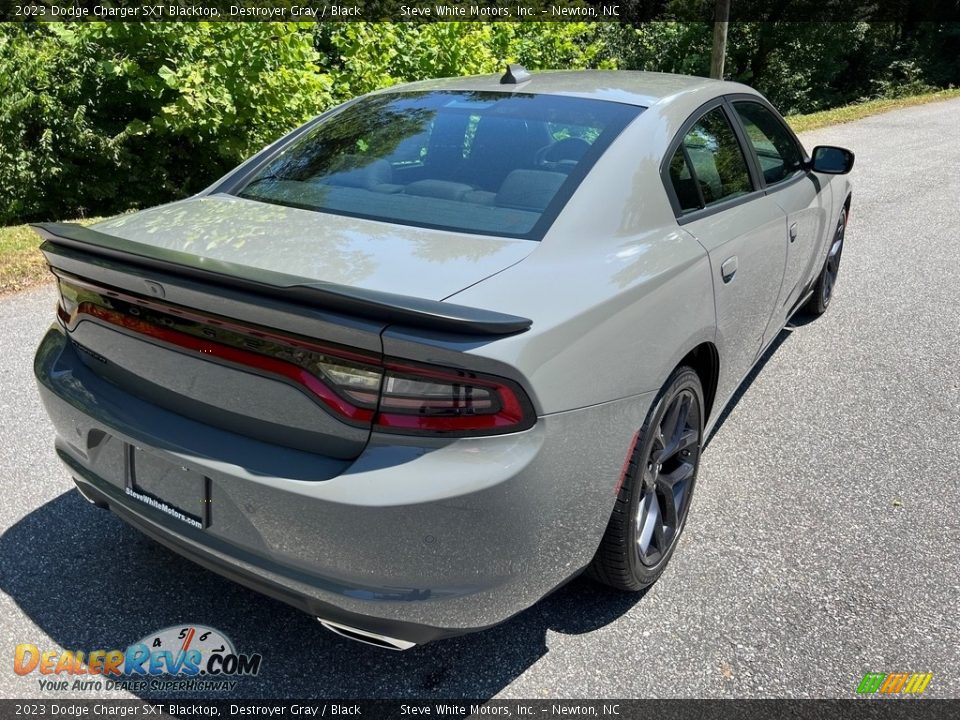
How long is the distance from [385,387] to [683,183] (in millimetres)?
1521

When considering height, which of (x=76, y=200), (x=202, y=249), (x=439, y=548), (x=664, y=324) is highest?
(x=202, y=249)

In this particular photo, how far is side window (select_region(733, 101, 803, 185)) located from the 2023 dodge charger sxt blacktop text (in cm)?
71

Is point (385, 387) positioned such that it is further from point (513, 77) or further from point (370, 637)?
point (513, 77)

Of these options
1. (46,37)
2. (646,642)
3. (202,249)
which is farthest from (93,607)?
(46,37)

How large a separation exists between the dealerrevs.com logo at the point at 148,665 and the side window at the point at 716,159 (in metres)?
2.27

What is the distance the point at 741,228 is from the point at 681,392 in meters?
0.83

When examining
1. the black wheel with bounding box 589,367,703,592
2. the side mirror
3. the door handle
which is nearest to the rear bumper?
the black wheel with bounding box 589,367,703,592

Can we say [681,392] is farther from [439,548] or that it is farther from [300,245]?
[300,245]

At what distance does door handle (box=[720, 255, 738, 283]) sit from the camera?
2.79m

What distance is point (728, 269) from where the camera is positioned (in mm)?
2834

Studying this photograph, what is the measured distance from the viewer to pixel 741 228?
302cm

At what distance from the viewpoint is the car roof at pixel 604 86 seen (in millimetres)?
Result: 2971

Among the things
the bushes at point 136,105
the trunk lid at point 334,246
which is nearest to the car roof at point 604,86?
the trunk lid at point 334,246

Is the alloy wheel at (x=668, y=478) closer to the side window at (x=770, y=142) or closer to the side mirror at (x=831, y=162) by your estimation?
the side window at (x=770, y=142)
